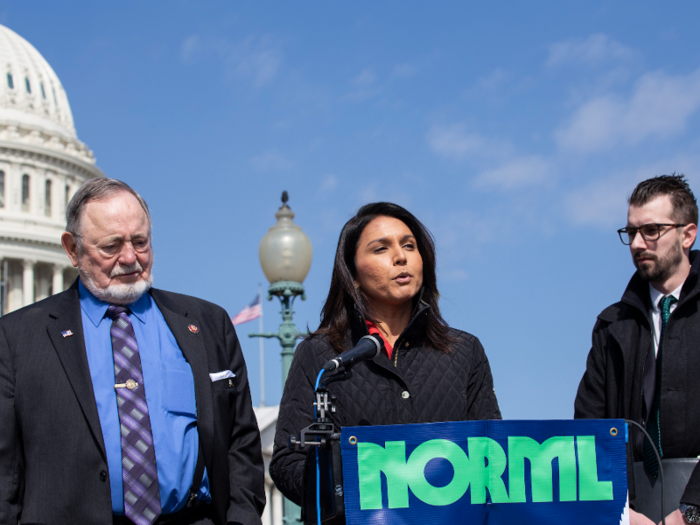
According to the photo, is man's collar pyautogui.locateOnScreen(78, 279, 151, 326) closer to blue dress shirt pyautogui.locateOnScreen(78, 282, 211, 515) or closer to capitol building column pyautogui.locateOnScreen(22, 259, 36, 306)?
blue dress shirt pyautogui.locateOnScreen(78, 282, 211, 515)

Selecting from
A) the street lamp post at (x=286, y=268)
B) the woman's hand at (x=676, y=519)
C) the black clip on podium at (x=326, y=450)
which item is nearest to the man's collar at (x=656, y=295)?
the woman's hand at (x=676, y=519)

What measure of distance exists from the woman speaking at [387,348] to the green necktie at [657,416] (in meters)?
0.86

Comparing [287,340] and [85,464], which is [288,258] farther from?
[85,464]

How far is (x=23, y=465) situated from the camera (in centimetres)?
432

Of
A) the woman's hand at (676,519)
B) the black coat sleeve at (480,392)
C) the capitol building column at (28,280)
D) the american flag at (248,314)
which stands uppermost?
the capitol building column at (28,280)

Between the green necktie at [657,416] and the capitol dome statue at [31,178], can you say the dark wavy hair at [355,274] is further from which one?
the capitol dome statue at [31,178]

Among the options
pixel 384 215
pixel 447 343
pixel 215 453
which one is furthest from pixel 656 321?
pixel 215 453

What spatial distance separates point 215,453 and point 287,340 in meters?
7.38

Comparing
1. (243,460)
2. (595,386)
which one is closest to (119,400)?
(243,460)

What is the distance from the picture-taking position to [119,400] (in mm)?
4402

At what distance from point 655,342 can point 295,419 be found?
217 cm

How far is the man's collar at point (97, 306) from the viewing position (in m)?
4.66

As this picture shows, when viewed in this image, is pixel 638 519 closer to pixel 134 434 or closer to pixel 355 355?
pixel 355 355

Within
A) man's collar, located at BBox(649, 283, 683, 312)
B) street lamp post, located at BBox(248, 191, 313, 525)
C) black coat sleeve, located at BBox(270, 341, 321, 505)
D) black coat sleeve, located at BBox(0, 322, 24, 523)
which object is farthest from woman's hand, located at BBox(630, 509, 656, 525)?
street lamp post, located at BBox(248, 191, 313, 525)
